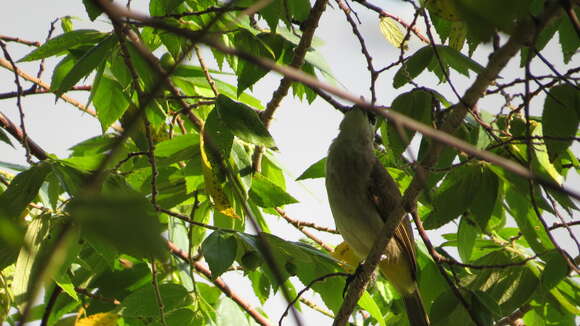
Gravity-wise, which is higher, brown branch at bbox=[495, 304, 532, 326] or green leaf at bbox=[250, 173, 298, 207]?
green leaf at bbox=[250, 173, 298, 207]

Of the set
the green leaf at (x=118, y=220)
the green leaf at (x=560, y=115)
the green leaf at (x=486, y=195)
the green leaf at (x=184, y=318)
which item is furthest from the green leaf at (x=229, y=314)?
the green leaf at (x=118, y=220)

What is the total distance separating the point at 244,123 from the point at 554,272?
1.29m

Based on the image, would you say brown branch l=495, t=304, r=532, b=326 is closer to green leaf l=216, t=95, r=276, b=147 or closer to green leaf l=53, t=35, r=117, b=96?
green leaf l=216, t=95, r=276, b=147

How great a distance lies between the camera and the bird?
3.96m

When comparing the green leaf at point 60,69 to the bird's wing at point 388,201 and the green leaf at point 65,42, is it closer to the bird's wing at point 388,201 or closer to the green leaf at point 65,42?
the green leaf at point 65,42

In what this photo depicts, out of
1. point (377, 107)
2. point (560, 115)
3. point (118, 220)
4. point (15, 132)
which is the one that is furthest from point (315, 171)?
point (118, 220)

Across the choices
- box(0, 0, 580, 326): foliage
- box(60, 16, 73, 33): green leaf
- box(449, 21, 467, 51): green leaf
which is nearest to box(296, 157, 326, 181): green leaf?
box(0, 0, 580, 326): foliage

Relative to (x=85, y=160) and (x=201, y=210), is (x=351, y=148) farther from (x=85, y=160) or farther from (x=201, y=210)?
(x=85, y=160)

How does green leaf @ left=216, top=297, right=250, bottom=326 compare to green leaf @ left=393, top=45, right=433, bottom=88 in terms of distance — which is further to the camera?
green leaf @ left=216, top=297, right=250, bottom=326

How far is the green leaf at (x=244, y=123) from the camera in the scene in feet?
8.45

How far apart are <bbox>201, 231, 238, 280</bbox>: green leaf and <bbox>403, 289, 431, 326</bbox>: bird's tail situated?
5.82 feet

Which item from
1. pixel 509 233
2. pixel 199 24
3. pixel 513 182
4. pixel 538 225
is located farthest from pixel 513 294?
pixel 199 24

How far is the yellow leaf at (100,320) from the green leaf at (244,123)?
4.11 ft

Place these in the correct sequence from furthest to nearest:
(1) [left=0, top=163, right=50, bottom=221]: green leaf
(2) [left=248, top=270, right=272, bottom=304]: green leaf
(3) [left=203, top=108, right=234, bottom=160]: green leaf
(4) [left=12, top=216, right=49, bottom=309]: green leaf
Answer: (2) [left=248, top=270, right=272, bottom=304]: green leaf < (3) [left=203, top=108, right=234, bottom=160]: green leaf < (1) [left=0, top=163, right=50, bottom=221]: green leaf < (4) [left=12, top=216, right=49, bottom=309]: green leaf
